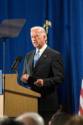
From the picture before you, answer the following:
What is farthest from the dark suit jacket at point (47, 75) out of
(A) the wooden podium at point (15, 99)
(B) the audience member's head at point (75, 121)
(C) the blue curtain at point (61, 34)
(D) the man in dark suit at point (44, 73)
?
(B) the audience member's head at point (75, 121)

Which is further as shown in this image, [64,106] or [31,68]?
[64,106]

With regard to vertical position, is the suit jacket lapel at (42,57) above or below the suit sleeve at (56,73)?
above

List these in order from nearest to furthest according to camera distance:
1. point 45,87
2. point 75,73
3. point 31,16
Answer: point 45,87 → point 75,73 → point 31,16

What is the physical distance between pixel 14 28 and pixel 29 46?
1.38m

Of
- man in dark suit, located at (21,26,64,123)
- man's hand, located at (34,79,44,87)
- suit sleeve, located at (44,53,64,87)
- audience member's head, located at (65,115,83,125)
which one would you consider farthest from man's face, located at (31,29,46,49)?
audience member's head, located at (65,115,83,125)

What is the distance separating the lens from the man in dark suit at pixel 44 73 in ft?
12.2

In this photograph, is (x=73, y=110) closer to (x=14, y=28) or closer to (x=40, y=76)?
(x=40, y=76)

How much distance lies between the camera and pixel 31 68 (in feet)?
12.6

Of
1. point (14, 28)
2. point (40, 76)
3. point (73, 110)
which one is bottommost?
point (73, 110)

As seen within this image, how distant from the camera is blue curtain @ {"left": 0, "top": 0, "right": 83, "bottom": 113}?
180 inches

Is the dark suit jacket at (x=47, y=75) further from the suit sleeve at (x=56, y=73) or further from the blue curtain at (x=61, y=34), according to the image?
the blue curtain at (x=61, y=34)

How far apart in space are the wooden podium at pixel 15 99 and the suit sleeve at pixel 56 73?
0.20 metres

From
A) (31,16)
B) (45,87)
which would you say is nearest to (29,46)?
(31,16)

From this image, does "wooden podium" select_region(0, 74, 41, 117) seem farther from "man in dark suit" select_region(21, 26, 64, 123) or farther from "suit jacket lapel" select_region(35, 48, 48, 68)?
"suit jacket lapel" select_region(35, 48, 48, 68)
